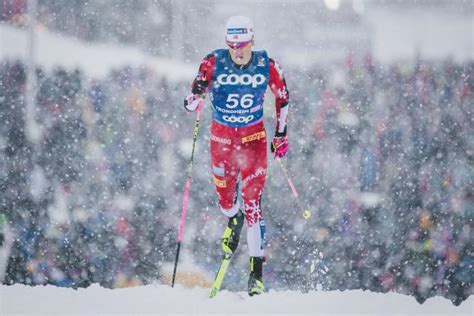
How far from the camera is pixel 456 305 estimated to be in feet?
8.02

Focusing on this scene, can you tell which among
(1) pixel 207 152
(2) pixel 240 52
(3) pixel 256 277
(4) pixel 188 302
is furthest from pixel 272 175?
(4) pixel 188 302

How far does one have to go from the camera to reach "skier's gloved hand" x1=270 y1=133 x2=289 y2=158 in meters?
2.16

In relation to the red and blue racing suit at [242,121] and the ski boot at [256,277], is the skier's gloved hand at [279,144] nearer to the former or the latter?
the red and blue racing suit at [242,121]

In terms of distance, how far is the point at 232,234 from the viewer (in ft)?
7.46

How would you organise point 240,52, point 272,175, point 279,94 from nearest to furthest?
point 240,52 < point 279,94 < point 272,175

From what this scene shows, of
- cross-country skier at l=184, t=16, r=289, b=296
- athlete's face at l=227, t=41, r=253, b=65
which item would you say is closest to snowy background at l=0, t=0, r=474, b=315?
cross-country skier at l=184, t=16, r=289, b=296

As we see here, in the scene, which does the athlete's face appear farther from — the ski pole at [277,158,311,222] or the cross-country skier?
the ski pole at [277,158,311,222]

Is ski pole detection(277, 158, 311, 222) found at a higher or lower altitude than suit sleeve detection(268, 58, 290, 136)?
lower

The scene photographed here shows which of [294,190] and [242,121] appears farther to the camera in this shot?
[294,190]

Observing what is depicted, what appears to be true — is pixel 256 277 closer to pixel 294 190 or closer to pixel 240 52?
pixel 294 190

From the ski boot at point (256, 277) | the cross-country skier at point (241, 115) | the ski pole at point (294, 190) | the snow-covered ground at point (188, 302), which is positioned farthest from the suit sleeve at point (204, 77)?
the snow-covered ground at point (188, 302)

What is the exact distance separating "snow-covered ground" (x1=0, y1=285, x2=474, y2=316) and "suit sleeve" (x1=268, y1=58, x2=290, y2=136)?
77 cm

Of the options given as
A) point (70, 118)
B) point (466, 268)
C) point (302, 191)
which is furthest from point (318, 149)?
point (70, 118)

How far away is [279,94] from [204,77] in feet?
1.04
